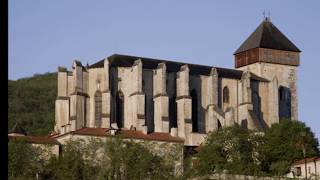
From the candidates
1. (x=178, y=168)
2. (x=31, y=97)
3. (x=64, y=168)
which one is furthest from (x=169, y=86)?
(x=31, y=97)

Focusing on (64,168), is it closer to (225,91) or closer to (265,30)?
(225,91)

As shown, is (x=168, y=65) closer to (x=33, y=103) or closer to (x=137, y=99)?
(x=137, y=99)

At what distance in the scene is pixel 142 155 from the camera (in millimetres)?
61531

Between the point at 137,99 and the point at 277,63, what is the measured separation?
16486 mm

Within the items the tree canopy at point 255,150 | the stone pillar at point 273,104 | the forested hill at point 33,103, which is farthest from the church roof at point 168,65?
the forested hill at point 33,103

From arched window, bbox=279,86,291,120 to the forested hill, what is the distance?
3155cm

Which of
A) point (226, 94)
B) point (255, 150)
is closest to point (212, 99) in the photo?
point (226, 94)

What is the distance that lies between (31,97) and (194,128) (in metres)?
59.1

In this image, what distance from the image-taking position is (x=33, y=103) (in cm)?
12506

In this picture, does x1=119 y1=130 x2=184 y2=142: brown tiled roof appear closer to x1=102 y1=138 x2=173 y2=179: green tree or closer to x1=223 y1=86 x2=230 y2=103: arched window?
x1=102 y1=138 x2=173 y2=179: green tree

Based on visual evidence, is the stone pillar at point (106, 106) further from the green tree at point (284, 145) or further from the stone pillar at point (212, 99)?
the green tree at point (284, 145)

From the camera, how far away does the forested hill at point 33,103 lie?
10919cm

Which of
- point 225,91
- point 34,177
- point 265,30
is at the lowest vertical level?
point 34,177

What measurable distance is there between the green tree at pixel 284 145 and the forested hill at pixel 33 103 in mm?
39020
